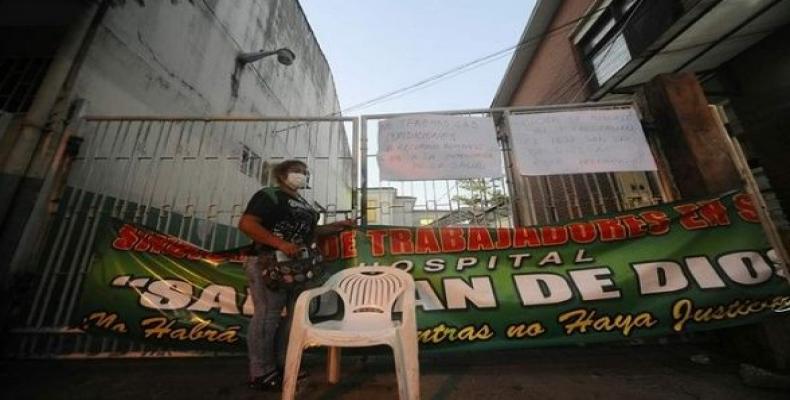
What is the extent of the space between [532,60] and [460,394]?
9.22 m

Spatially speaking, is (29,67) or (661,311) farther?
(29,67)

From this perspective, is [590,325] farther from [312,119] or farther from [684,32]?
[684,32]

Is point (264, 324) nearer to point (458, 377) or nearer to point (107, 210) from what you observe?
point (458, 377)

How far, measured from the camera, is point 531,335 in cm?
254

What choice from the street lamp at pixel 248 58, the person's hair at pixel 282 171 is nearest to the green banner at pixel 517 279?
the person's hair at pixel 282 171

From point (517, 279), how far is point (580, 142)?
6.05 ft

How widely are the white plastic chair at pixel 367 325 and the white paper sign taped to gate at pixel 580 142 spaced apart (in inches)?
81.7

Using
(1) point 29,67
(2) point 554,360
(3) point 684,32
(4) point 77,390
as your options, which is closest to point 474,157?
(2) point 554,360

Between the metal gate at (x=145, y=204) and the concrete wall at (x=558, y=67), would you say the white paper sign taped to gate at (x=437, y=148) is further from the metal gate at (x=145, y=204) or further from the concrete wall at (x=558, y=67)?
the concrete wall at (x=558, y=67)

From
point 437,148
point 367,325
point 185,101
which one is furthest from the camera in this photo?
point 185,101

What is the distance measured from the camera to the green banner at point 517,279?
2535 mm

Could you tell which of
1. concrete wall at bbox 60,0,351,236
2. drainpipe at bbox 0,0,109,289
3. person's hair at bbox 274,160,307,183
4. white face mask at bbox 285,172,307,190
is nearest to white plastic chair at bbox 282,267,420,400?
white face mask at bbox 285,172,307,190

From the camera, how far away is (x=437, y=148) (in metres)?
3.43

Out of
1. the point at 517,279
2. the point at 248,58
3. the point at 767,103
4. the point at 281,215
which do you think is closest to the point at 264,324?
the point at 281,215
